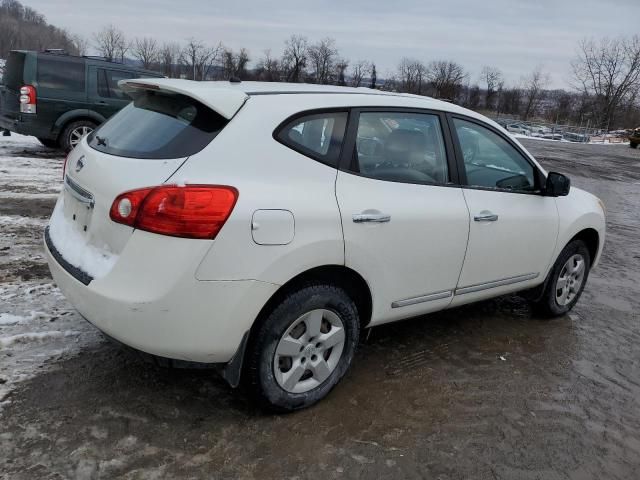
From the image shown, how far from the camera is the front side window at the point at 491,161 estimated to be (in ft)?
12.6

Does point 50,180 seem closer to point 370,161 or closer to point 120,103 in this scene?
point 120,103

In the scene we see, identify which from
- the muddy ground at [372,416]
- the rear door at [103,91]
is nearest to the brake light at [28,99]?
the rear door at [103,91]

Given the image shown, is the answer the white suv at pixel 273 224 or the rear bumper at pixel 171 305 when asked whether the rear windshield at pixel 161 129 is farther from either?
the rear bumper at pixel 171 305

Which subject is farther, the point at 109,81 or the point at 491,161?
the point at 109,81

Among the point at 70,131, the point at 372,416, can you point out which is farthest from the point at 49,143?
the point at 372,416

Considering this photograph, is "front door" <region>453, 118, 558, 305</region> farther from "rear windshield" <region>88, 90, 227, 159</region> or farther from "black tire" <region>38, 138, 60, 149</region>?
"black tire" <region>38, 138, 60, 149</region>

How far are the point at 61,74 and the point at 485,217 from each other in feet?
30.2

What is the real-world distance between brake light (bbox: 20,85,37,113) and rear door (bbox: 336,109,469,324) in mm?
8619

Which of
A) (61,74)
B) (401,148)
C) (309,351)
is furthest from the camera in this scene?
(61,74)

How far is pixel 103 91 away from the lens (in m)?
10.7

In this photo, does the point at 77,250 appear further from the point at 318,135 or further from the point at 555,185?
the point at 555,185

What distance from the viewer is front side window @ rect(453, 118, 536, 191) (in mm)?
3826

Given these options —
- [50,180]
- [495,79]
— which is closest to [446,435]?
[50,180]

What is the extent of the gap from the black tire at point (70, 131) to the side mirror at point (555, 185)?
29.3 feet
